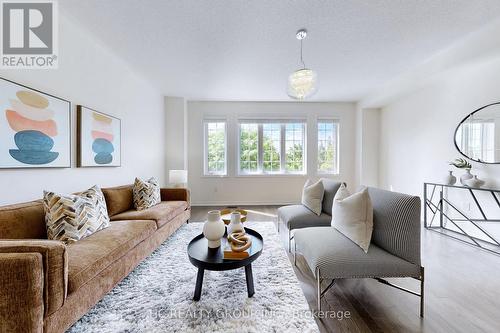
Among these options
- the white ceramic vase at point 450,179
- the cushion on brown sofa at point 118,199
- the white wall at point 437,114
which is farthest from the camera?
the white ceramic vase at point 450,179

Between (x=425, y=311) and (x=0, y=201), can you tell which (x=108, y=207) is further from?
(x=425, y=311)

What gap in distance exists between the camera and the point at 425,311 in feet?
4.91

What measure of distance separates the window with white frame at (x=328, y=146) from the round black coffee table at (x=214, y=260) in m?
3.86

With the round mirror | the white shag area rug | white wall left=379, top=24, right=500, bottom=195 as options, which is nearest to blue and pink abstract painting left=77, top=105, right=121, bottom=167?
the white shag area rug

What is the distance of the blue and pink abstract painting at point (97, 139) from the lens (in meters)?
2.36

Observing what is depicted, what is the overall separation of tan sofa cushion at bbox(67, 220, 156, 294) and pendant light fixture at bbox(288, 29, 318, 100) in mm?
2227

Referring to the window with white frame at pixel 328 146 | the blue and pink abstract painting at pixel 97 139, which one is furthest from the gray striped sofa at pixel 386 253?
the window with white frame at pixel 328 146

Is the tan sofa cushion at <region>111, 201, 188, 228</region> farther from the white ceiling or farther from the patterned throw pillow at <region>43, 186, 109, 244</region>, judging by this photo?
the white ceiling

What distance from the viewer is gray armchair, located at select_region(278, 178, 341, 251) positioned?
93.8 inches

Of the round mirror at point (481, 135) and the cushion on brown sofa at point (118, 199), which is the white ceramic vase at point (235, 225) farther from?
the round mirror at point (481, 135)

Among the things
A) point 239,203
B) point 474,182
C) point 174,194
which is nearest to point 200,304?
point 174,194

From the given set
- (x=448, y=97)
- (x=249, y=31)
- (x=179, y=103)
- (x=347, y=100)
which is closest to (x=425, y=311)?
(x=249, y=31)

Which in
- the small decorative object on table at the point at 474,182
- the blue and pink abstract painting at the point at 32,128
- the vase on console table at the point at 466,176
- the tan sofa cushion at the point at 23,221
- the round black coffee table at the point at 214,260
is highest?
the blue and pink abstract painting at the point at 32,128

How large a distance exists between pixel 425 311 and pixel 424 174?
3.07m
